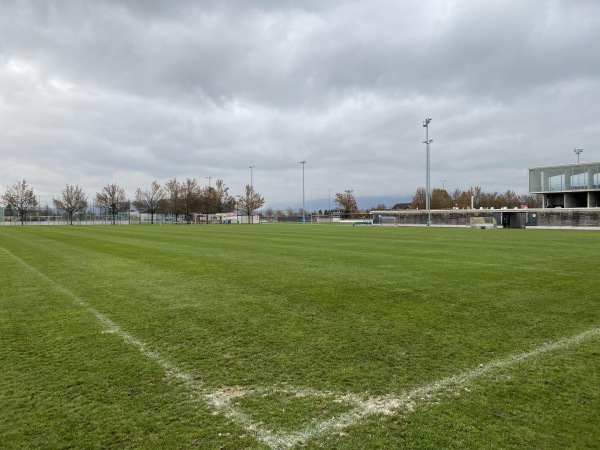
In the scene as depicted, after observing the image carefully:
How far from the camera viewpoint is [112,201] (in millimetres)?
91875

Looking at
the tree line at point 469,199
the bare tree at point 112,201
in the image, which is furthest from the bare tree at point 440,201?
the bare tree at point 112,201

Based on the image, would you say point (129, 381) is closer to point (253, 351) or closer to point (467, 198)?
point (253, 351)

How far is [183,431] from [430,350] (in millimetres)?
3088

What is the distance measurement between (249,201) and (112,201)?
105ft

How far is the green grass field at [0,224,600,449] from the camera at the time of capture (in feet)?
10.4

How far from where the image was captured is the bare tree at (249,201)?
347ft

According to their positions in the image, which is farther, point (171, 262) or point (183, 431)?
point (171, 262)

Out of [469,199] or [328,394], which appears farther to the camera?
[469,199]

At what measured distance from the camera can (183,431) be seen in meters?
3.16

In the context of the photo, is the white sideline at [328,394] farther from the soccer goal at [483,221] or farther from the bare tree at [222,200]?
the bare tree at [222,200]

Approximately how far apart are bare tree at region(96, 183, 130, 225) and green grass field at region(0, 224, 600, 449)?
90.9m

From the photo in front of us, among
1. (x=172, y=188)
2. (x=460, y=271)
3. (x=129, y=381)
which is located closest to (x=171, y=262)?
(x=460, y=271)

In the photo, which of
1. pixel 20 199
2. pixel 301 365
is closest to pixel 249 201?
pixel 20 199

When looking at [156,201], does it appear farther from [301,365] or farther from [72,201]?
[301,365]
